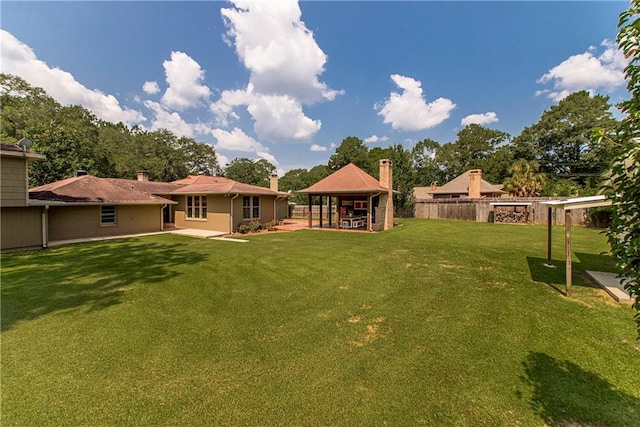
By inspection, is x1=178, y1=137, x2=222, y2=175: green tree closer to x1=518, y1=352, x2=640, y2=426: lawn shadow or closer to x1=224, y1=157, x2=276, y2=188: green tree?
x1=224, y1=157, x2=276, y2=188: green tree

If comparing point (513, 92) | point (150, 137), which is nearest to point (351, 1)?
point (513, 92)

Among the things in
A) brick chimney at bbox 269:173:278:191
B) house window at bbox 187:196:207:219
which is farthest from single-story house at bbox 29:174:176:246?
brick chimney at bbox 269:173:278:191

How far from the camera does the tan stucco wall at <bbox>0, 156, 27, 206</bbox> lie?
9805 millimetres

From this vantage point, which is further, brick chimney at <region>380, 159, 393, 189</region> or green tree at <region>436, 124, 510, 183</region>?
green tree at <region>436, 124, 510, 183</region>

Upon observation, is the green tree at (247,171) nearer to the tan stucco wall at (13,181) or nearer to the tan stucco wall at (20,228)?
the tan stucco wall at (20,228)

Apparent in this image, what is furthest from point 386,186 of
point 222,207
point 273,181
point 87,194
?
point 87,194

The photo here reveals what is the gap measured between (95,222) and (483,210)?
26610 mm

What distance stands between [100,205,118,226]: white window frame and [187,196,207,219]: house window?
4.09 m

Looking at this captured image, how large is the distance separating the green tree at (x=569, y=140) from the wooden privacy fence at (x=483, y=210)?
20.3 metres

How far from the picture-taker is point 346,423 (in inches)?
98.9

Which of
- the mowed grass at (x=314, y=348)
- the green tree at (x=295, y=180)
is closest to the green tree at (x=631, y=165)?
the mowed grass at (x=314, y=348)

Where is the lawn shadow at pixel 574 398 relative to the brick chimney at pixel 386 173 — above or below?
below

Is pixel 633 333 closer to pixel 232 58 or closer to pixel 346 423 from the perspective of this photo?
pixel 346 423

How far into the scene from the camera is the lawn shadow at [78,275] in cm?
510
